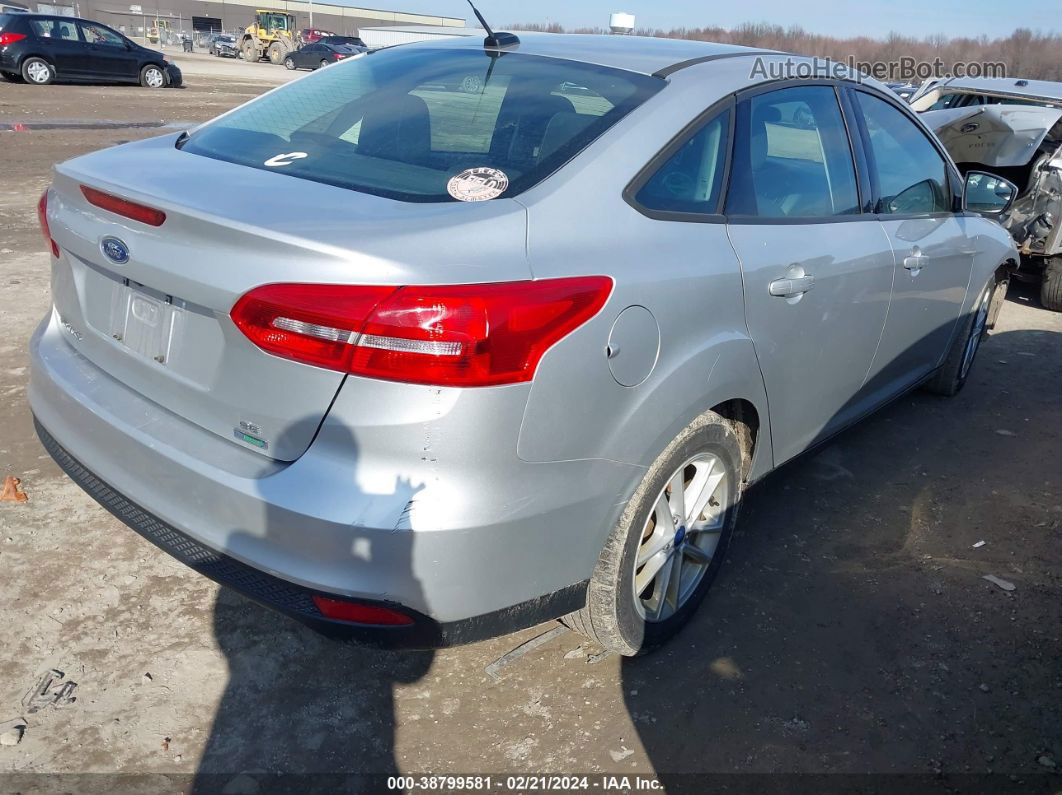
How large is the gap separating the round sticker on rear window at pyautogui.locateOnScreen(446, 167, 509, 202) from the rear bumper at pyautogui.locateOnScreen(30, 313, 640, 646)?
1.87ft

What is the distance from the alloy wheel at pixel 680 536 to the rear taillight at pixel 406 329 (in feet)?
2.75

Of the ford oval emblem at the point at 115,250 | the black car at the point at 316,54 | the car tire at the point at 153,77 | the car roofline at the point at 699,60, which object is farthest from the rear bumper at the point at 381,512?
the black car at the point at 316,54

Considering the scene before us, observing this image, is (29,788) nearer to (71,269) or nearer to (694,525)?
(71,269)

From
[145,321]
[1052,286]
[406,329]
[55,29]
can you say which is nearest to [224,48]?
[55,29]

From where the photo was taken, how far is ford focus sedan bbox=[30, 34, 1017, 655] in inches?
80.6

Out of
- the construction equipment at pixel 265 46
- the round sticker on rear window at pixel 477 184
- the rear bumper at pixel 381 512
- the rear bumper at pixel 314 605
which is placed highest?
the round sticker on rear window at pixel 477 184

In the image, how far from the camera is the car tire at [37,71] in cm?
2009

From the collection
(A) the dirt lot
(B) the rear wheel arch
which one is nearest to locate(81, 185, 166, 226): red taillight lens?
(A) the dirt lot

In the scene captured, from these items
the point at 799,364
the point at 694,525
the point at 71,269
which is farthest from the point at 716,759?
the point at 71,269

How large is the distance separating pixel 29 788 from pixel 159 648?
0.57 meters

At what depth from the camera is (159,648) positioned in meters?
2.82

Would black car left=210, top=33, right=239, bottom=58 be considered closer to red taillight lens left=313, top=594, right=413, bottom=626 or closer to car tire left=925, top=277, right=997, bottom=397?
car tire left=925, top=277, right=997, bottom=397

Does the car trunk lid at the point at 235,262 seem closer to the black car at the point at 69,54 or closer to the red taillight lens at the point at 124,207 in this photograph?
the red taillight lens at the point at 124,207

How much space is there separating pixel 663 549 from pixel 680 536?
11cm
